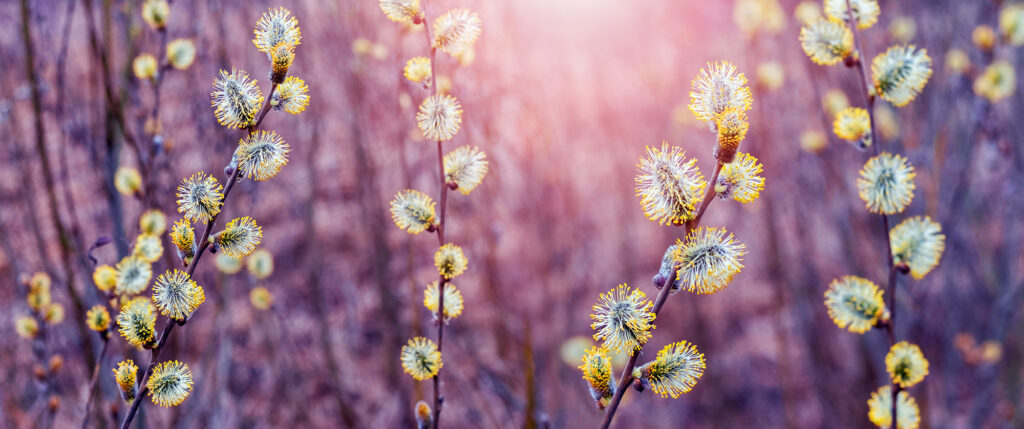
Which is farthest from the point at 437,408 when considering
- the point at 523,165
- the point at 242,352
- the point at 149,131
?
the point at 242,352

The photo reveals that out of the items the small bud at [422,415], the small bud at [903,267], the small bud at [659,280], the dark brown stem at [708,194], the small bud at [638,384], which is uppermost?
the dark brown stem at [708,194]

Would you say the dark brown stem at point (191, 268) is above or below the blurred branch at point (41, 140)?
below

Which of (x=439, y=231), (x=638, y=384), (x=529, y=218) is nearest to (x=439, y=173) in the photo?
(x=439, y=231)

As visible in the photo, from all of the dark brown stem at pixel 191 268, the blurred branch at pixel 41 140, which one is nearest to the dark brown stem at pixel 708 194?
the dark brown stem at pixel 191 268

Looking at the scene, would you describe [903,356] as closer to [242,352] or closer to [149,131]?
[149,131]

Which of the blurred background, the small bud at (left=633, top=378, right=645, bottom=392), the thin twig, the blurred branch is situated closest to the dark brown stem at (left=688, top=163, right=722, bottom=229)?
the thin twig

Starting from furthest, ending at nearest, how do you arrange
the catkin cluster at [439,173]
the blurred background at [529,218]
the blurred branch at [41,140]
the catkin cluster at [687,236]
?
1. the blurred background at [529,218]
2. the blurred branch at [41,140]
3. the catkin cluster at [439,173]
4. the catkin cluster at [687,236]

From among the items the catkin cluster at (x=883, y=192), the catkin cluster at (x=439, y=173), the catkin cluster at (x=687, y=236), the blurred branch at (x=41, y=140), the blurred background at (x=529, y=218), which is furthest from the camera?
the blurred background at (x=529, y=218)

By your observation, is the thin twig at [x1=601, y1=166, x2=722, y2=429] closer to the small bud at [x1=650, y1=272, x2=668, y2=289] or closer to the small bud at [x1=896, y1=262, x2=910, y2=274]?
the small bud at [x1=650, y1=272, x2=668, y2=289]

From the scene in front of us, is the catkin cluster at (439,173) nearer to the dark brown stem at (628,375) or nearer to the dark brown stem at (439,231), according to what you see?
the dark brown stem at (439,231)
